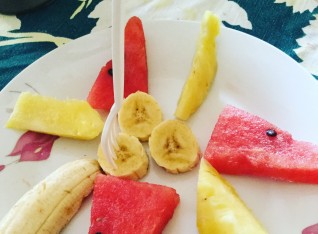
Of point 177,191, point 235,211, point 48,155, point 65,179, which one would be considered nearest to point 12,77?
point 48,155

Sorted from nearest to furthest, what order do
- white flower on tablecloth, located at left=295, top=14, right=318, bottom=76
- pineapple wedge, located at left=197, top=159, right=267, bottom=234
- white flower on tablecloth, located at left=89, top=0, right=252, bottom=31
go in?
1. pineapple wedge, located at left=197, top=159, right=267, bottom=234
2. white flower on tablecloth, located at left=295, top=14, right=318, bottom=76
3. white flower on tablecloth, located at left=89, top=0, right=252, bottom=31

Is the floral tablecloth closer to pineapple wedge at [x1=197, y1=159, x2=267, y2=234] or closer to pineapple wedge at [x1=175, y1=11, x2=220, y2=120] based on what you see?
pineapple wedge at [x1=175, y1=11, x2=220, y2=120]

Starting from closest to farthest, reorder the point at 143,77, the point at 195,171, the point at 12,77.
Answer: the point at 195,171, the point at 143,77, the point at 12,77

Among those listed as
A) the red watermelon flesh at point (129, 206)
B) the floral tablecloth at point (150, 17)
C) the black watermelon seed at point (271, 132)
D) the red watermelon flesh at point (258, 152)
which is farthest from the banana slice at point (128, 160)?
the floral tablecloth at point (150, 17)

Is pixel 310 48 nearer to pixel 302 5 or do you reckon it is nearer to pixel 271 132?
pixel 302 5

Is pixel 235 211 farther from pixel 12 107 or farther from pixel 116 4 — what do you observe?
pixel 12 107

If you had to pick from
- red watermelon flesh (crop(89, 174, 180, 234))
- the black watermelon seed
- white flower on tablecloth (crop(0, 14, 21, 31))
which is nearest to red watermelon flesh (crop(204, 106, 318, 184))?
the black watermelon seed
